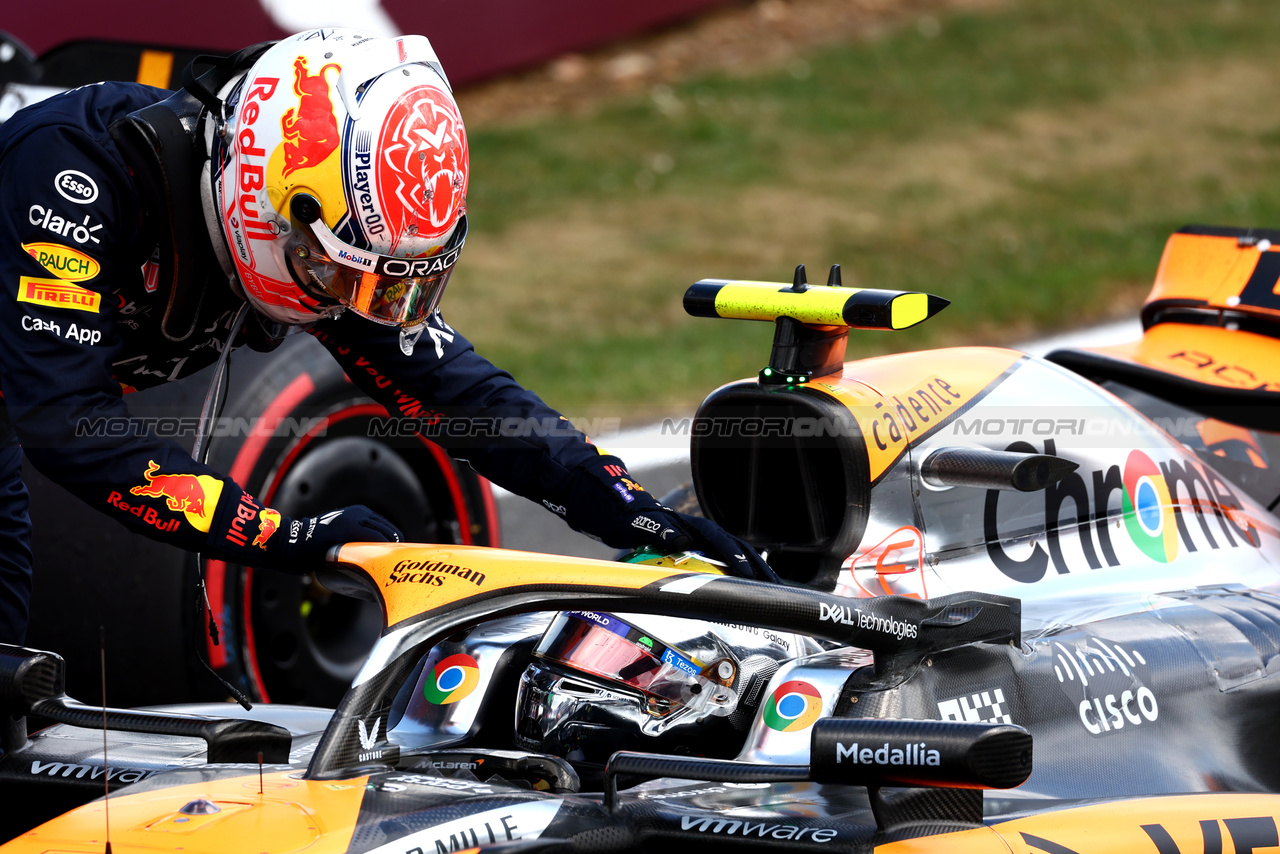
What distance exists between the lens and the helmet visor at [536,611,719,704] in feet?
9.15

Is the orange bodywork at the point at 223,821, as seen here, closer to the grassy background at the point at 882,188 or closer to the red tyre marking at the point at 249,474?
the red tyre marking at the point at 249,474

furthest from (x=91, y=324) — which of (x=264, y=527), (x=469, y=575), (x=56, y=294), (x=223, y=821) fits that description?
(x=223, y=821)

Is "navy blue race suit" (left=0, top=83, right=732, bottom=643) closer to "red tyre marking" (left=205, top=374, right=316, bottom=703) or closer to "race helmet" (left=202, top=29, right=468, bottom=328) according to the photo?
"race helmet" (left=202, top=29, right=468, bottom=328)

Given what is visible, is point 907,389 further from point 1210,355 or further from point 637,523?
point 1210,355

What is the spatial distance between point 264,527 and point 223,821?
60 centimetres

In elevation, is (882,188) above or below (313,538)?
above

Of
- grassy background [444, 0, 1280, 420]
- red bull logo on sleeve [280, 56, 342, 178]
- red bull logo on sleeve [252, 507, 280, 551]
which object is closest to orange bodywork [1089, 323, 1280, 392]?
red bull logo on sleeve [280, 56, 342, 178]

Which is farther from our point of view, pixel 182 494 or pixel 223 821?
pixel 182 494

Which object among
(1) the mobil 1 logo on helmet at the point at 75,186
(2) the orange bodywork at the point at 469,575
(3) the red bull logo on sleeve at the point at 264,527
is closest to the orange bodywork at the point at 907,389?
(2) the orange bodywork at the point at 469,575

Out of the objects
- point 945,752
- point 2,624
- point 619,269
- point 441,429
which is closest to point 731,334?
point 619,269

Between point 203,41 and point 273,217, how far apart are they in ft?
26.8

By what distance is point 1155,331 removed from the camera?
4449mm

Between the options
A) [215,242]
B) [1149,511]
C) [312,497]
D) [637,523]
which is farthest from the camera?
[312,497]

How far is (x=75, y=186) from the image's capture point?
2.75 meters
